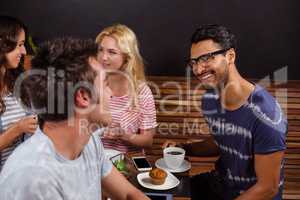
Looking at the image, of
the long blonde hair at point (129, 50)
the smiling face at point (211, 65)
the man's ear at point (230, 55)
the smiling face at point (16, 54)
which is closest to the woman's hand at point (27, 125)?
the smiling face at point (16, 54)

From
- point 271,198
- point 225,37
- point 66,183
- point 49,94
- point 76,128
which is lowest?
point 271,198

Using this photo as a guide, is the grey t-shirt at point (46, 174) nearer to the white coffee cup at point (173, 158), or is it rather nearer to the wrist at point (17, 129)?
the white coffee cup at point (173, 158)

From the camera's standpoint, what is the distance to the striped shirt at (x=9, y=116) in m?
2.29

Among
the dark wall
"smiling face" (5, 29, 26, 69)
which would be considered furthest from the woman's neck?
"smiling face" (5, 29, 26, 69)

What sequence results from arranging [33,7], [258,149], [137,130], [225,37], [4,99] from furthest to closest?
1. [33,7]
2. [137,130]
3. [4,99]
4. [225,37]
5. [258,149]

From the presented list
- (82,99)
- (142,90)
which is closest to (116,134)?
(142,90)

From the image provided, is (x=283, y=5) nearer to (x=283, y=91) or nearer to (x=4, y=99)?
(x=283, y=91)

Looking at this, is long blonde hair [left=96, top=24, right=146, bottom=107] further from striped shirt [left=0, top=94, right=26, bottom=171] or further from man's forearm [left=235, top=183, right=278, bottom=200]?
man's forearm [left=235, top=183, right=278, bottom=200]

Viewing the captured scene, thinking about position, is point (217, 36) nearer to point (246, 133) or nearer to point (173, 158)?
point (246, 133)

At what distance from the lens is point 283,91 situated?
318cm

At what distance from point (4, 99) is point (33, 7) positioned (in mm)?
1206

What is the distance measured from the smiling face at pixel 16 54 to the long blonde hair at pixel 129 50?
1.78 feet

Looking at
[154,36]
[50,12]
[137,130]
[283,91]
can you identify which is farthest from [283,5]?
[50,12]

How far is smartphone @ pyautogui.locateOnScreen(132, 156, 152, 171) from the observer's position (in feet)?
7.17
